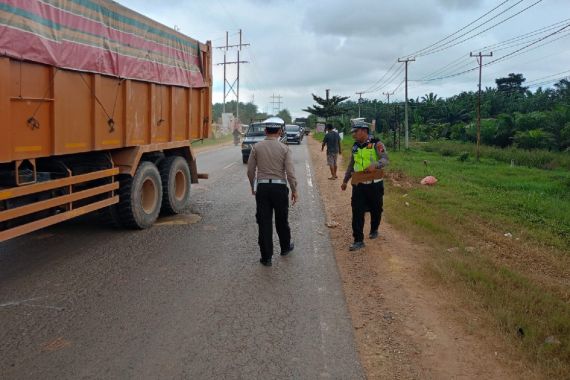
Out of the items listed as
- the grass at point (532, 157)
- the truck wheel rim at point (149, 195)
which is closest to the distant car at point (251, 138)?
the truck wheel rim at point (149, 195)

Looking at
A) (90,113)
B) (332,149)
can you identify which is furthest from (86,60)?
(332,149)

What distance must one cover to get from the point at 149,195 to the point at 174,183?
0.85 m

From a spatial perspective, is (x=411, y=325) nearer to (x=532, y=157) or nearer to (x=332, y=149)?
(x=332, y=149)

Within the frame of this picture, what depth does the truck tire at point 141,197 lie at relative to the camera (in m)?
7.83

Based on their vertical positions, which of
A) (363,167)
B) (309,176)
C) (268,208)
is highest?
(363,167)

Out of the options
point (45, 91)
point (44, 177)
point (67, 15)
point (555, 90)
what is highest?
point (555, 90)

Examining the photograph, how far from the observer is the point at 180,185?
32.9 ft

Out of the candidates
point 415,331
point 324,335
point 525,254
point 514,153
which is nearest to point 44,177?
point 324,335

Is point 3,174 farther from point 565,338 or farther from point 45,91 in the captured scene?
point 565,338

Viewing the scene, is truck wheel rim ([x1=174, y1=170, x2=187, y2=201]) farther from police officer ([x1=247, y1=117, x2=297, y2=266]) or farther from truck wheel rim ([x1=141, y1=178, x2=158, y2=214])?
police officer ([x1=247, y1=117, x2=297, y2=266])

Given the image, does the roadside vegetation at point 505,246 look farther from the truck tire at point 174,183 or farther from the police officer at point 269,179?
the truck tire at point 174,183

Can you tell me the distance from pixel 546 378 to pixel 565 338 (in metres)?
0.80

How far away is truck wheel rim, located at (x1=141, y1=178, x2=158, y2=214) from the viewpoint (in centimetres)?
859

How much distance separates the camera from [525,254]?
805 centimetres
